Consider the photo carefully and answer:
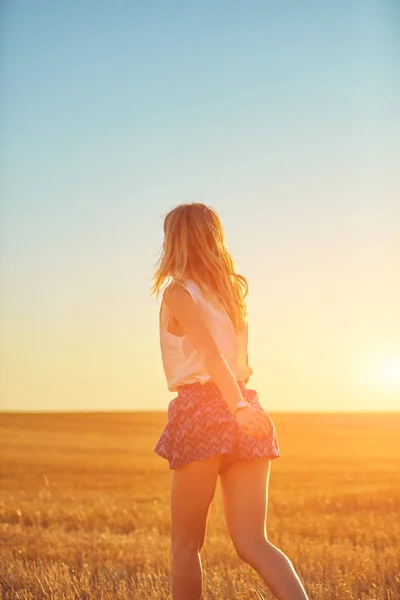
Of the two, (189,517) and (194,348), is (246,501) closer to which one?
(189,517)

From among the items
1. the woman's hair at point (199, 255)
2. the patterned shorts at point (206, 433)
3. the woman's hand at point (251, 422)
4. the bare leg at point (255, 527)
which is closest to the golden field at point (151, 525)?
the bare leg at point (255, 527)

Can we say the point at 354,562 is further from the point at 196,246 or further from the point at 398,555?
the point at 196,246

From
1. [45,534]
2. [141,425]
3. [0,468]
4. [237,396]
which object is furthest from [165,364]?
[141,425]

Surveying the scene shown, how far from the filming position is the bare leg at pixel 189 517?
3.79m

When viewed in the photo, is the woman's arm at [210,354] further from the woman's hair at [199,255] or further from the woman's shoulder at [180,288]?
the woman's hair at [199,255]

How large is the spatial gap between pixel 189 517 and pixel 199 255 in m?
1.14

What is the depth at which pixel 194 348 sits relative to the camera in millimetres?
3857

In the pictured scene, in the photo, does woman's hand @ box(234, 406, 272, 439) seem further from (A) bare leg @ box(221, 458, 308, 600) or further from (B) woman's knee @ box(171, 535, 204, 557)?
(B) woman's knee @ box(171, 535, 204, 557)

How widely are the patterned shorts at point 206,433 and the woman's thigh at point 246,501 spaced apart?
0.05 m

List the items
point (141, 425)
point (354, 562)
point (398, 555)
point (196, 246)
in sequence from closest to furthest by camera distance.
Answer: point (196, 246) < point (354, 562) < point (398, 555) < point (141, 425)

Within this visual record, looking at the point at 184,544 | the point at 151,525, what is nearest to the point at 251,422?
the point at 184,544

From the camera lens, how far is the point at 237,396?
12.3ft

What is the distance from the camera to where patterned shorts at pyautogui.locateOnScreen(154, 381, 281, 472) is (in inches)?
149

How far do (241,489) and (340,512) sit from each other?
8.84 metres
